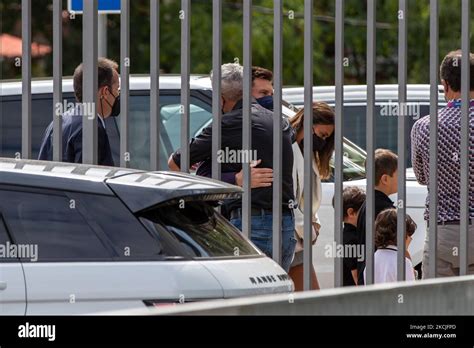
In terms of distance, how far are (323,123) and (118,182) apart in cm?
184

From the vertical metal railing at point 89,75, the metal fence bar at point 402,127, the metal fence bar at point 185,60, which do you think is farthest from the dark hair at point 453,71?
the vertical metal railing at point 89,75

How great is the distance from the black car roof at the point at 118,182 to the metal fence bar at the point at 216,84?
45 centimetres

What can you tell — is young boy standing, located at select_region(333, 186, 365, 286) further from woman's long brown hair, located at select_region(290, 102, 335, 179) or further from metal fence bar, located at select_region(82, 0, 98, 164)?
metal fence bar, located at select_region(82, 0, 98, 164)

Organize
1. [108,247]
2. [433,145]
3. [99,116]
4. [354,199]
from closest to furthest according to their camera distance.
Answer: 1. [108,247]
2. [433,145]
3. [99,116]
4. [354,199]

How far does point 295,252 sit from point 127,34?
1.76m

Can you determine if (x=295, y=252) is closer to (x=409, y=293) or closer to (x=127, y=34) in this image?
(x=127, y=34)

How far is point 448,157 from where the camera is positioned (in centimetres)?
638

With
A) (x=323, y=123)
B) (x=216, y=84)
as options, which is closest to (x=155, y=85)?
(x=216, y=84)

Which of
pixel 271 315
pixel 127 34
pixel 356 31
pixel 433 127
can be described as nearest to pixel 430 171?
pixel 433 127

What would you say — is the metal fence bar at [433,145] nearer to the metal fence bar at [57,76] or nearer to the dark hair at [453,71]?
the dark hair at [453,71]

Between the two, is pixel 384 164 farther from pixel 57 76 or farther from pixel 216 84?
pixel 57 76

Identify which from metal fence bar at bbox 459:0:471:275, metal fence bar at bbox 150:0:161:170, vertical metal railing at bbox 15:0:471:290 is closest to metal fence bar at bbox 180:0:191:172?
vertical metal railing at bbox 15:0:471:290

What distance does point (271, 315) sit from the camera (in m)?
3.84

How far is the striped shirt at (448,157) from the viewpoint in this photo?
636 centimetres
